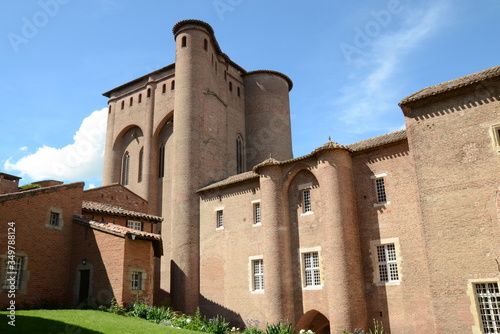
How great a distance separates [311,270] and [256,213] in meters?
5.62

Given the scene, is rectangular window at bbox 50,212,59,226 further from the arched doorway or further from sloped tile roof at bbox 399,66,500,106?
sloped tile roof at bbox 399,66,500,106

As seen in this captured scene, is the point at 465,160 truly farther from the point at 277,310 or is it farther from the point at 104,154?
the point at 104,154

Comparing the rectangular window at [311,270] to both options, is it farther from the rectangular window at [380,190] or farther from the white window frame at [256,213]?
the rectangular window at [380,190]

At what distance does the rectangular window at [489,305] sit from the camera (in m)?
16.1

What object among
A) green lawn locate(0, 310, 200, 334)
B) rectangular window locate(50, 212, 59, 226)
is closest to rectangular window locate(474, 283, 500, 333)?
green lawn locate(0, 310, 200, 334)

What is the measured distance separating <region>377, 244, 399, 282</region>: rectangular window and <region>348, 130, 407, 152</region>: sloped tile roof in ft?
18.2

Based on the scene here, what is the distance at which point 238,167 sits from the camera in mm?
39000

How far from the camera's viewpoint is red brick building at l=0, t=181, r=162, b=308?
805 inches

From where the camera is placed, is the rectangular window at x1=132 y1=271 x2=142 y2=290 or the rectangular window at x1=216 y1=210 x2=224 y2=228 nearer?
the rectangular window at x1=132 y1=271 x2=142 y2=290

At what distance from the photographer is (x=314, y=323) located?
23969 mm

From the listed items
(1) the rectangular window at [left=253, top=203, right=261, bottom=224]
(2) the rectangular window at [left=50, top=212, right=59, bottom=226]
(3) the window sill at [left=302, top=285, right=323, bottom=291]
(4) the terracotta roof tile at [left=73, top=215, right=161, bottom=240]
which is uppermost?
(1) the rectangular window at [left=253, top=203, right=261, bottom=224]

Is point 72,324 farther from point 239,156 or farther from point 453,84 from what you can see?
point 239,156

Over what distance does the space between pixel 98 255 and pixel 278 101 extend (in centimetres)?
2620

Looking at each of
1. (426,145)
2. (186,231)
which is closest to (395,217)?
(426,145)
